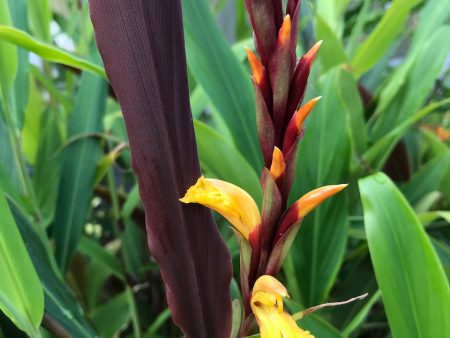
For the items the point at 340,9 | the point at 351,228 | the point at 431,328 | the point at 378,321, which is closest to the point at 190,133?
the point at 431,328

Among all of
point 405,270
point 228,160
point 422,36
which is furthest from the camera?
point 422,36

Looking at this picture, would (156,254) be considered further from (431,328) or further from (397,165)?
(397,165)

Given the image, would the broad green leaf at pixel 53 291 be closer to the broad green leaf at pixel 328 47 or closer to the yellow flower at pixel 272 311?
the yellow flower at pixel 272 311

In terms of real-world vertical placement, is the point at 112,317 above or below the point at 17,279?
below

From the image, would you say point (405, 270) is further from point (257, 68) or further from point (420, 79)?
point (420, 79)

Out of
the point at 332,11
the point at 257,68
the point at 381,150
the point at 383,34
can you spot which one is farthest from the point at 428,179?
the point at 257,68
